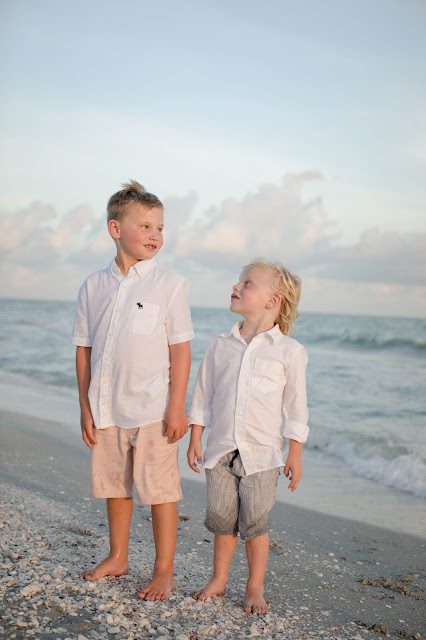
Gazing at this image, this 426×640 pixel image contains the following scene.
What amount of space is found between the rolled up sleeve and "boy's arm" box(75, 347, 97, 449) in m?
0.49

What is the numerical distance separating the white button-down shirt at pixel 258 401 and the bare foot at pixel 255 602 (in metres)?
0.61

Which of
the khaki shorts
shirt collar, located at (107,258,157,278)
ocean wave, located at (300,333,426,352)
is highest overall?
shirt collar, located at (107,258,157,278)

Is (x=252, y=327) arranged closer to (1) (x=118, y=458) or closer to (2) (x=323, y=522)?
(1) (x=118, y=458)

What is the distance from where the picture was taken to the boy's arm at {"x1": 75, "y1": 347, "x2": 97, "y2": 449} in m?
2.97

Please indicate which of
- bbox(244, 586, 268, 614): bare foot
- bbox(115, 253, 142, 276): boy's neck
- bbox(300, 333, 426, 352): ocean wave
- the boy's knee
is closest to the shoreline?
bbox(244, 586, 268, 614): bare foot

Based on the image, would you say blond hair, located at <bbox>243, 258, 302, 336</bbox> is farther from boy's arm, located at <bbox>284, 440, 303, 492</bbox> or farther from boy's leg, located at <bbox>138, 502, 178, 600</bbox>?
boy's leg, located at <bbox>138, 502, 178, 600</bbox>

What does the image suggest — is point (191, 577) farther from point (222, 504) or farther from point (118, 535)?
point (222, 504)

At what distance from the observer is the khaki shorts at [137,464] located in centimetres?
289

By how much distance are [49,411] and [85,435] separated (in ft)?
20.2

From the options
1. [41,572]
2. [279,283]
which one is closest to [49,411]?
[41,572]

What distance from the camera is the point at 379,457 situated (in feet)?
23.1

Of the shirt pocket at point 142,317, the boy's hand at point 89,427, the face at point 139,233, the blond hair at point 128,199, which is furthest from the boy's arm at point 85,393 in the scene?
the blond hair at point 128,199

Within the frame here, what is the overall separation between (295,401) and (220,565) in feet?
2.95

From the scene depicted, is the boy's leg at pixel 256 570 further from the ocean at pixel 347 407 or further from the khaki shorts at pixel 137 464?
the ocean at pixel 347 407
